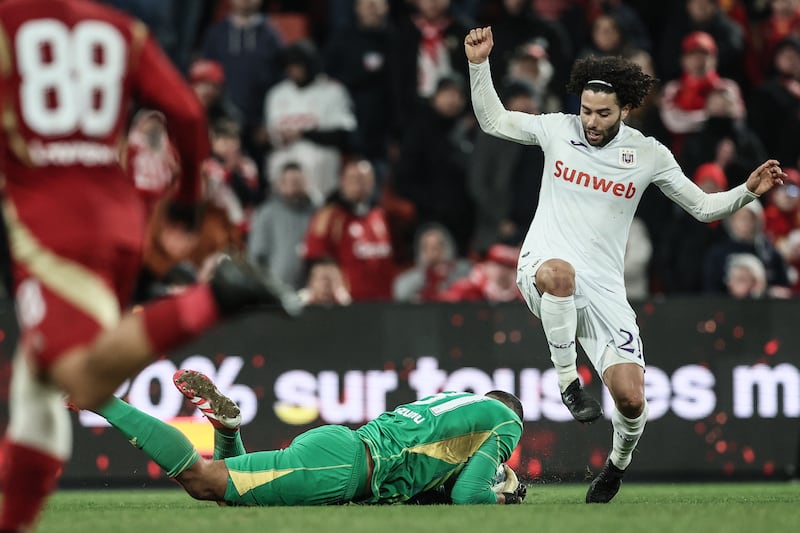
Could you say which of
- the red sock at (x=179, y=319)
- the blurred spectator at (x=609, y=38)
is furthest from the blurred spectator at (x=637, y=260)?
the red sock at (x=179, y=319)

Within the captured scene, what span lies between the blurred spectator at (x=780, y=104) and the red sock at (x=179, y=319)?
31.2 ft

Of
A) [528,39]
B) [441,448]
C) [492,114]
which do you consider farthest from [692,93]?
[441,448]

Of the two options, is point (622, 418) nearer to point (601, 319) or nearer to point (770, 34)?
point (601, 319)

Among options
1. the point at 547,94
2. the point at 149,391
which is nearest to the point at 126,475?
the point at 149,391

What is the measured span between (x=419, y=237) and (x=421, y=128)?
122 cm

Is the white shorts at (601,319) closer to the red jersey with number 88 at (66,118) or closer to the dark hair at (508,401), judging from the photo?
the dark hair at (508,401)

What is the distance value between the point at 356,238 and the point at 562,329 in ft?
15.2

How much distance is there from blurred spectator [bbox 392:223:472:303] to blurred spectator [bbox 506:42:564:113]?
159 centimetres

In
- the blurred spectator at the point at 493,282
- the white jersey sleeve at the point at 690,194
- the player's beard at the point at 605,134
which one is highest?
the player's beard at the point at 605,134

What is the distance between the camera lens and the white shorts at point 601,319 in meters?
7.92

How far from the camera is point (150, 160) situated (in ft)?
39.6

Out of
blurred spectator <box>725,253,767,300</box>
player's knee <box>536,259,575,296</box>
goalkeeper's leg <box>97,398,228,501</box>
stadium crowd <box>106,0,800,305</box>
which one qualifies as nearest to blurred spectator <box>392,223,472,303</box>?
stadium crowd <box>106,0,800,305</box>

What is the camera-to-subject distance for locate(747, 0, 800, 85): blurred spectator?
1415cm

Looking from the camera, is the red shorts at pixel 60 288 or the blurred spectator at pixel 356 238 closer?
the red shorts at pixel 60 288
